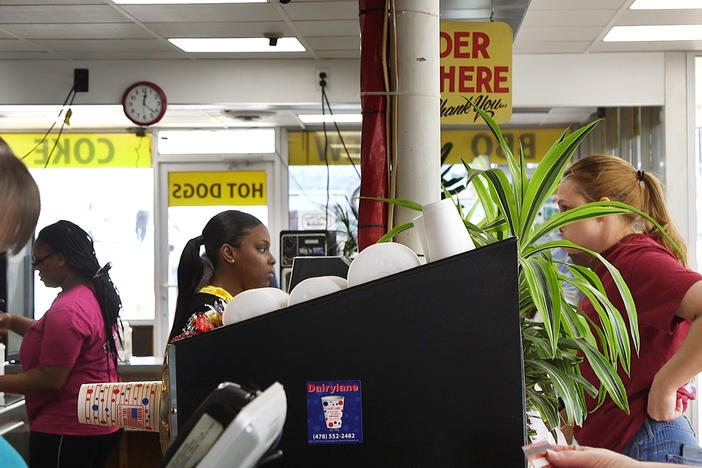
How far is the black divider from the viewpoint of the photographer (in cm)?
113

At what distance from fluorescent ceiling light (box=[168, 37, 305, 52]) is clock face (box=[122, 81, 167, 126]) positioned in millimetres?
A: 550

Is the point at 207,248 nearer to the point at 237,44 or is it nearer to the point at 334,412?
the point at 334,412

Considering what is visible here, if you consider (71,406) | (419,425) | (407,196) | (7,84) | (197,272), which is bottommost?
(71,406)

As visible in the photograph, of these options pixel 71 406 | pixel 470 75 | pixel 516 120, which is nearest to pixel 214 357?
pixel 71 406

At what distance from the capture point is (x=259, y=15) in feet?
17.8

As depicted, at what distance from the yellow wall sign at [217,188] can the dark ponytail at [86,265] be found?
5.53m

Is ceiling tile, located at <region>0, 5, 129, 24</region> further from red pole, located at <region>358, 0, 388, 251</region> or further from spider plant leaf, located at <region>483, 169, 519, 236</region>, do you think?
spider plant leaf, located at <region>483, 169, 519, 236</region>

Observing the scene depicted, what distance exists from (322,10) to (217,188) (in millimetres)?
3843

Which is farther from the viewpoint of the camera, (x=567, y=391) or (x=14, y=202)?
(x=567, y=391)

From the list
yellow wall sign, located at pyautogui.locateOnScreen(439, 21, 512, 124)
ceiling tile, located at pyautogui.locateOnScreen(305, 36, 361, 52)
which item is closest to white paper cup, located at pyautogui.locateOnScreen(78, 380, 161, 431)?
yellow wall sign, located at pyautogui.locateOnScreen(439, 21, 512, 124)

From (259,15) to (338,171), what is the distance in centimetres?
352

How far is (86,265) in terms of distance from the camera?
3.21 m

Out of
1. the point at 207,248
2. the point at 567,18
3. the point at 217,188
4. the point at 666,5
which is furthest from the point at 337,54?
the point at 207,248

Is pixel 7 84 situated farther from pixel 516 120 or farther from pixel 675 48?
pixel 675 48
